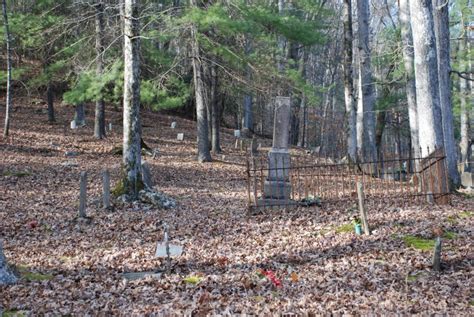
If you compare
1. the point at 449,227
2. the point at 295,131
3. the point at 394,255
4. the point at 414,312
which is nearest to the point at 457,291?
the point at 414,312

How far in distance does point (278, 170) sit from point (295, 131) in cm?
2456

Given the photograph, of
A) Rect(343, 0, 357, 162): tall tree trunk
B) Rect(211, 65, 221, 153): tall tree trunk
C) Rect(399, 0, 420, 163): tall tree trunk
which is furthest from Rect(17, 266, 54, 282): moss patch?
Rect(211, 65, 221, 153): tall tree trunk

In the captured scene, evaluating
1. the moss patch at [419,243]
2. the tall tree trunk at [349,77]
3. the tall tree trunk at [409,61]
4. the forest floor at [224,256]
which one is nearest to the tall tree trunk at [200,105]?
the forest floor at [224,256]

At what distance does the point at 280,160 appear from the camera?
482 inches

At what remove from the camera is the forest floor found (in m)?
5.70

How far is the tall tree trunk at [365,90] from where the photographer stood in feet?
61.3

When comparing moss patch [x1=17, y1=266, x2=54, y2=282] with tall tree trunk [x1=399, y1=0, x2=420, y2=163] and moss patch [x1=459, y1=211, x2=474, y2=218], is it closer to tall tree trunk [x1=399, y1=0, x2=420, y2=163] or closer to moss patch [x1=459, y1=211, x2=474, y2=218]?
moss patch [x1=459, y1=211, x2=474, y2=218]

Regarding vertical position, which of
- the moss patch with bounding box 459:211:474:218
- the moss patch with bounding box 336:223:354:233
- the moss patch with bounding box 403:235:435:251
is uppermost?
the moss patch with bounding box 459:211:474:218

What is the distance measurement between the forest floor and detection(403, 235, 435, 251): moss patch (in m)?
0.02

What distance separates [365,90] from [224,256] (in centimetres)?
1264

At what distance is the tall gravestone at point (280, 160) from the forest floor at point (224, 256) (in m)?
0.76

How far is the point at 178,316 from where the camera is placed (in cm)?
516

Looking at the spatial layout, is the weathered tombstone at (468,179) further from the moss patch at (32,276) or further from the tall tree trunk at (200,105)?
the moss patch at (32,276)

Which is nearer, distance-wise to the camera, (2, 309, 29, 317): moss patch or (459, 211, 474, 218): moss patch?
(2, 309, 29, 317): moss patch
